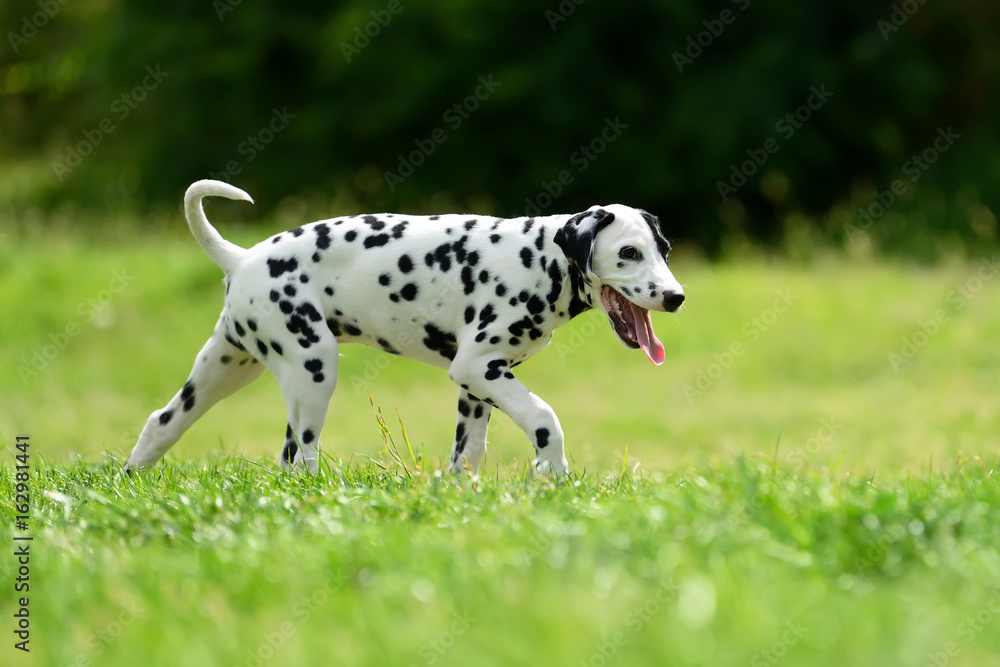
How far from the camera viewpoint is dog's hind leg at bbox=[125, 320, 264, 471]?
6254 millimetres

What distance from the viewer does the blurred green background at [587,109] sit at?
19922 millimetres

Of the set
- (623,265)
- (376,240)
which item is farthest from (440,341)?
(623,265)

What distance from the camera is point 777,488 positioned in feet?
14.7

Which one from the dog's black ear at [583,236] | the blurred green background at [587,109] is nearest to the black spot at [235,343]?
the dog's black ear at [583,236]

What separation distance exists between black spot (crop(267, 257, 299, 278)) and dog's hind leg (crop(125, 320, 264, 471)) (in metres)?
0.52

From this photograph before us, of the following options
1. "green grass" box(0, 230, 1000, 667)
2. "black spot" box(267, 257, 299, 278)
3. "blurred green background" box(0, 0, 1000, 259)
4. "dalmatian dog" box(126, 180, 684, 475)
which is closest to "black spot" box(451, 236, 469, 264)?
"dalmatian dog" box(126, 180, 684, 475)

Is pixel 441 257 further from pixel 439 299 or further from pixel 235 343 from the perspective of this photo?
pixel 235 343

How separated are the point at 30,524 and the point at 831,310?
33.2 feet

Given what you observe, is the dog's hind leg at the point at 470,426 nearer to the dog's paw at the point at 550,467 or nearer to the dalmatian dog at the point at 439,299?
the dalmatian dog at the point at 439,299

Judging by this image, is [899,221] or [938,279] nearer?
[938,279]

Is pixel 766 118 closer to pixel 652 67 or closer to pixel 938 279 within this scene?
pixel 652 67

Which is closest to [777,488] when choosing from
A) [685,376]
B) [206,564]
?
[206,564]

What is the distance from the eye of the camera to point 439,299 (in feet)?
19.1

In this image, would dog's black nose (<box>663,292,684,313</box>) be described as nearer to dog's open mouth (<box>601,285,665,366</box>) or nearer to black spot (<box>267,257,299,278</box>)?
dog's open mouth (<box>601,285,665,366</box>)
